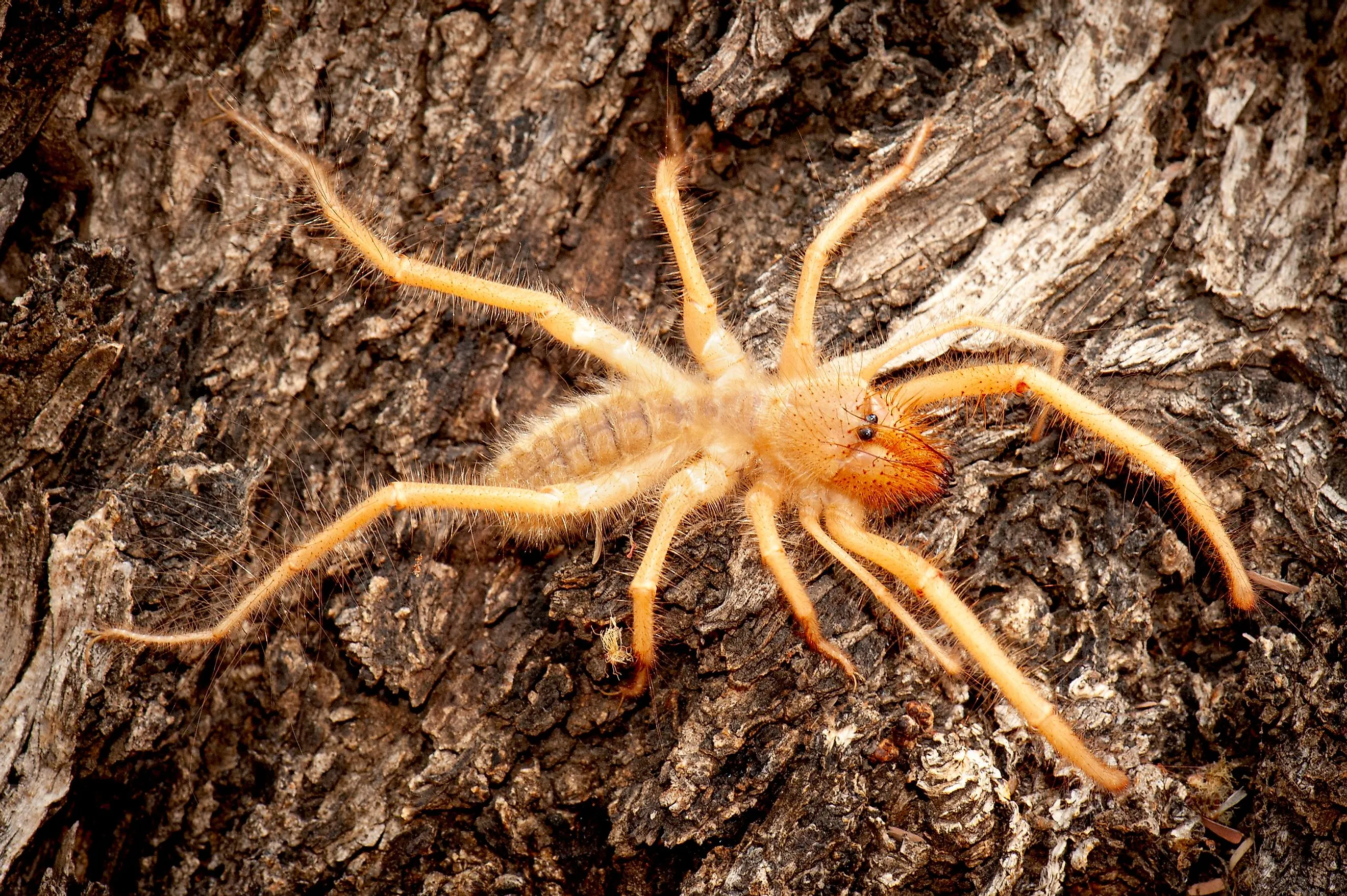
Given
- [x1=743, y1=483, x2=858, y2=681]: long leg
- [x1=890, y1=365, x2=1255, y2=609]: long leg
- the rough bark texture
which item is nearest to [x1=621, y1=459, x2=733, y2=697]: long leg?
the rough bark texture

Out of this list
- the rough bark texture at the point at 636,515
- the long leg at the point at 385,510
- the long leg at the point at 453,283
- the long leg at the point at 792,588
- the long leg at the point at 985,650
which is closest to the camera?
the long leg at the point at 985,650

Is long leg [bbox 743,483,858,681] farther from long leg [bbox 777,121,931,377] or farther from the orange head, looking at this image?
long leg [bbox 777,121,931,377]


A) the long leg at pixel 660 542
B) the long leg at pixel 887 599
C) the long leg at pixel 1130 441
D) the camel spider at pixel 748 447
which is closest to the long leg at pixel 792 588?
the camel spider at pixel 748 447

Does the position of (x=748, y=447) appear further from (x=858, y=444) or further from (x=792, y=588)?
(x=792, y=588)

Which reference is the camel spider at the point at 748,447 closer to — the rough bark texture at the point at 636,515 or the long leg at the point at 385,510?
the long leg at the point at 385,510

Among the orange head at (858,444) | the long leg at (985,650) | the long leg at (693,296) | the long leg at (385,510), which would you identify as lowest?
the long leg at (985,650)

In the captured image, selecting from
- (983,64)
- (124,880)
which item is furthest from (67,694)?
(983,64)
